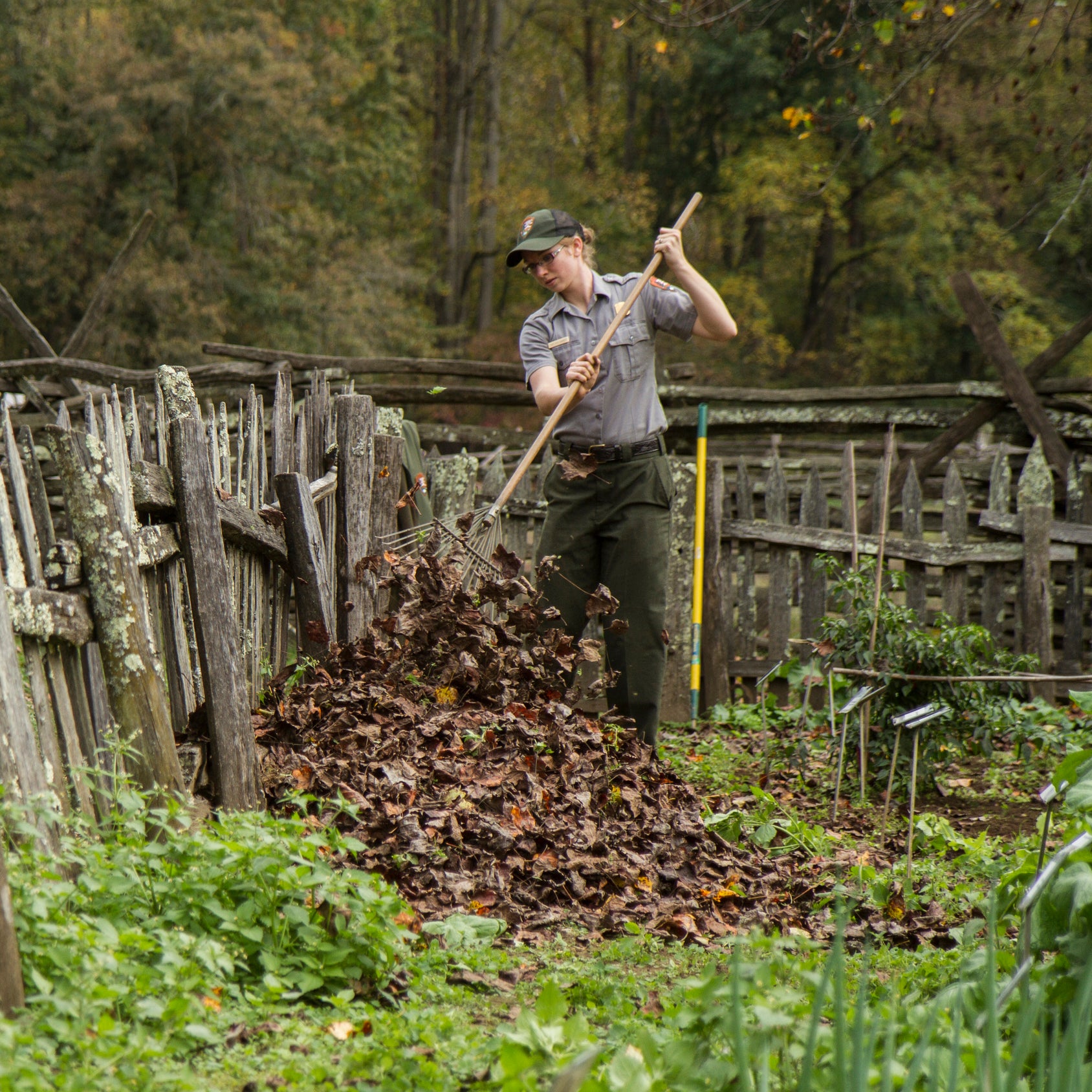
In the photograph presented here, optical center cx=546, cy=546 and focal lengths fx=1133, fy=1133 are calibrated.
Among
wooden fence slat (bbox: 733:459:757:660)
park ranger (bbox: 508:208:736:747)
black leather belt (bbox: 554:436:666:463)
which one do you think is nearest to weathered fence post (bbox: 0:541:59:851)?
park ranger (bbox: 508:208:736:747)

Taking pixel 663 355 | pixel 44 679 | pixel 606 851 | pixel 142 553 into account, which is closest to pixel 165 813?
pixel 44 679

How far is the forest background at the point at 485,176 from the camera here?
18625 mm

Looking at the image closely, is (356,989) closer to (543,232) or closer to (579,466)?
(579,466)

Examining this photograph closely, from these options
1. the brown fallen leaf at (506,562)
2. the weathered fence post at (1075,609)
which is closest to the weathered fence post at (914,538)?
the weathered fence post at (1075,609)

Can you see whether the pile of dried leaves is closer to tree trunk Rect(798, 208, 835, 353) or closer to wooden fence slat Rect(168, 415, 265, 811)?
wooden fence slat Rect(168, 415, 265, 811)

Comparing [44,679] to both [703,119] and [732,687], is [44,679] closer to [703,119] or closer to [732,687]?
[732,687]

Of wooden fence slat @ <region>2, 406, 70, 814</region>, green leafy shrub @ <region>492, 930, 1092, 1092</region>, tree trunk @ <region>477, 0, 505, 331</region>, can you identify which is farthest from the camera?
tree trunk @ <region>477, 0, 505, 331</region>

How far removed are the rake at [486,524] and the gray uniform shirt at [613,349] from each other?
7 centimetres

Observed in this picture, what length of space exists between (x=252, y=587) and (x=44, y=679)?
146 cm

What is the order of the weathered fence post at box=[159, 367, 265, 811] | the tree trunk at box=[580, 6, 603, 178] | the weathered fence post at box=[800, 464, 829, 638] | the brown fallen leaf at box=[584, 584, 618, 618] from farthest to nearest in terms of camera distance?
the tree trunk at box=[580, 6, 603, 178] → the weathered fence post at box=[800, 464, 829, 638] → the brown fallen leaf at box=[584, 584, 618, 618] → the weathered fence post at box=[159, 367, 265, 811]

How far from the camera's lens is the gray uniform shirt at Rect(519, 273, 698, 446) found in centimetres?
487

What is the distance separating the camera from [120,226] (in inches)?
749

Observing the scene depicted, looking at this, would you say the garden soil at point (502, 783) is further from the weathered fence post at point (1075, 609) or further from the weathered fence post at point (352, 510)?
the weathered fence post at point (1075, 609)

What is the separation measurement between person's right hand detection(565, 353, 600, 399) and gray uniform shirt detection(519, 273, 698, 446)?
189 millimetres
